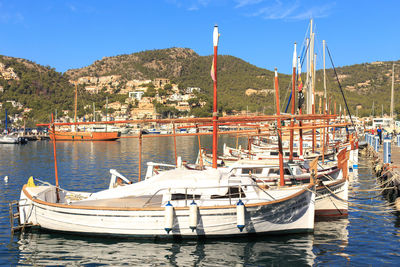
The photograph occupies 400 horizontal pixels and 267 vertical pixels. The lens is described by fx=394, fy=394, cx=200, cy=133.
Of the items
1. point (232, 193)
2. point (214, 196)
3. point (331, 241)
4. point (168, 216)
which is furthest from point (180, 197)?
point (331, 241)

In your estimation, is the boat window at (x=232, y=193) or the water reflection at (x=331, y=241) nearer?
the water reflection at (x=331, y=241)

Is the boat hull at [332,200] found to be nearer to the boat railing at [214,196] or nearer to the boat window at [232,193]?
the boat railing at [214,196]

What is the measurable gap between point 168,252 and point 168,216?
58.5 inches

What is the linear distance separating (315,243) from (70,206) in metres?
11.1

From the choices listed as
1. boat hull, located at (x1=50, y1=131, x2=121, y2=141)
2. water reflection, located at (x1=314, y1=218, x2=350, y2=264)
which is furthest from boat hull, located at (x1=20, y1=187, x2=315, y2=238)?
boat hull, located at (x1=50, y1=131, x2=121, y2=141)

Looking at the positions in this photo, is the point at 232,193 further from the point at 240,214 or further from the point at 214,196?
the point at 240,214

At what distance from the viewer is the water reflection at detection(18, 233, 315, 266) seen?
15.5 m

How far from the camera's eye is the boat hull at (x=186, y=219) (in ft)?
55.1

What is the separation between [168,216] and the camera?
16453 mm

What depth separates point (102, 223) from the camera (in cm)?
1755

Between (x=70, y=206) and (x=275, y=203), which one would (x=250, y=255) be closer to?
(x=275, y=203)

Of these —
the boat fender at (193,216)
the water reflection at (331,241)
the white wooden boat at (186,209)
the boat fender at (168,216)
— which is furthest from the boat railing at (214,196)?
the water reflection at (331,241)

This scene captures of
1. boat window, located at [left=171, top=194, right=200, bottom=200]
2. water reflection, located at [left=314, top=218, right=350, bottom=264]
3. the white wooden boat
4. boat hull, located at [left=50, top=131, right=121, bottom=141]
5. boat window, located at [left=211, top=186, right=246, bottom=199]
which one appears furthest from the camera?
boat hull, located at [left=50, top=131, right=121, bottom=141]

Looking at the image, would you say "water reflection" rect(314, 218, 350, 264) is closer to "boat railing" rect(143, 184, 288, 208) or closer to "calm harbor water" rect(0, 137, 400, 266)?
"calm harbor water" rect(0, 137, 400, 266)
